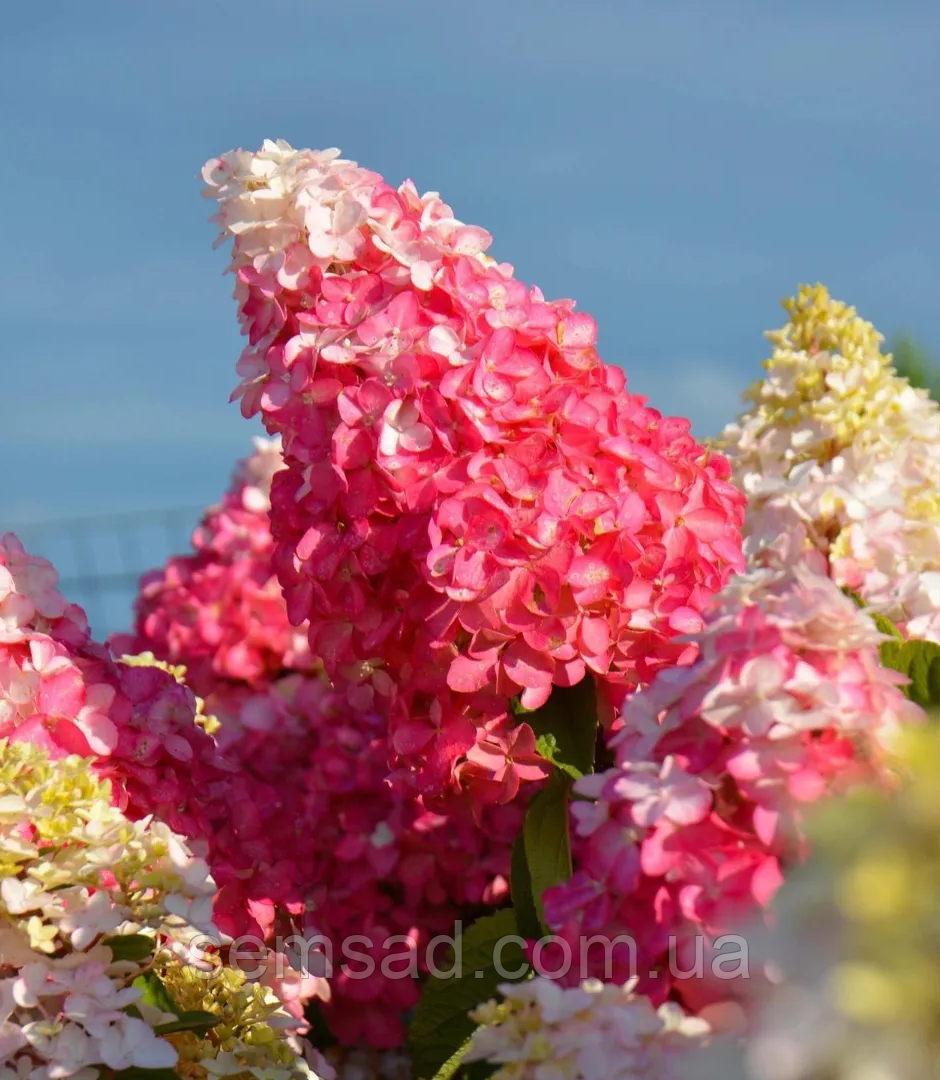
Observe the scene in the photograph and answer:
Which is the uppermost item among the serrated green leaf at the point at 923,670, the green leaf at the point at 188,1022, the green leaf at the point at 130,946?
the serrated green leaf at the point at 923,670

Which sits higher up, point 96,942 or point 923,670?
point 923,670

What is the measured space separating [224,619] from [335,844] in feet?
2.39

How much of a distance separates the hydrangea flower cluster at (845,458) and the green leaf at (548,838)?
0.37 m

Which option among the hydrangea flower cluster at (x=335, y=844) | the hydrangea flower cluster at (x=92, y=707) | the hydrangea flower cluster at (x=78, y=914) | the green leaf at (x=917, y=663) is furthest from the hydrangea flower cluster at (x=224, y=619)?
the green leaf at (x=917, y=663)

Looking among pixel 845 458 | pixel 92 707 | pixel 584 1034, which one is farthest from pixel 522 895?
pixel 845 458

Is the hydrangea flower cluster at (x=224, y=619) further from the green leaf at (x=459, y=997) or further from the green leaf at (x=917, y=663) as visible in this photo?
the green leaf at (x=917, y=663)

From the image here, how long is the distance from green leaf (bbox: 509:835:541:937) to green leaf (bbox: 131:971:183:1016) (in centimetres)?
35

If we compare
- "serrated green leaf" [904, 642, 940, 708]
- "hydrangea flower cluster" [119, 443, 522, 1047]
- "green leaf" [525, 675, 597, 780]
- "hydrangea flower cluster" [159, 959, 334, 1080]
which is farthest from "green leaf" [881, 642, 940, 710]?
"hydrangea flower cluster" [159, 959, 334, 1080]

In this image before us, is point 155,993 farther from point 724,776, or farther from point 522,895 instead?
point 724,776

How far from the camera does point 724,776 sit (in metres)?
0.83

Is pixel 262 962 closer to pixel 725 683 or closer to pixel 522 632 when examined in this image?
pixel 522 632

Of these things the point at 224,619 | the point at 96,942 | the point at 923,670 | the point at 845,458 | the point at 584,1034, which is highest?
the point at 224,619

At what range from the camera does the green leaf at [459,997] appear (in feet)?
4.55

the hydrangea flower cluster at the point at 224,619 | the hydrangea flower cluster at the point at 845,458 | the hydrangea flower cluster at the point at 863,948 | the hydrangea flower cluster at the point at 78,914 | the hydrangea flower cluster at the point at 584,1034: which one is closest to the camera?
the hydrangea flower cluster at the point at 863,948
